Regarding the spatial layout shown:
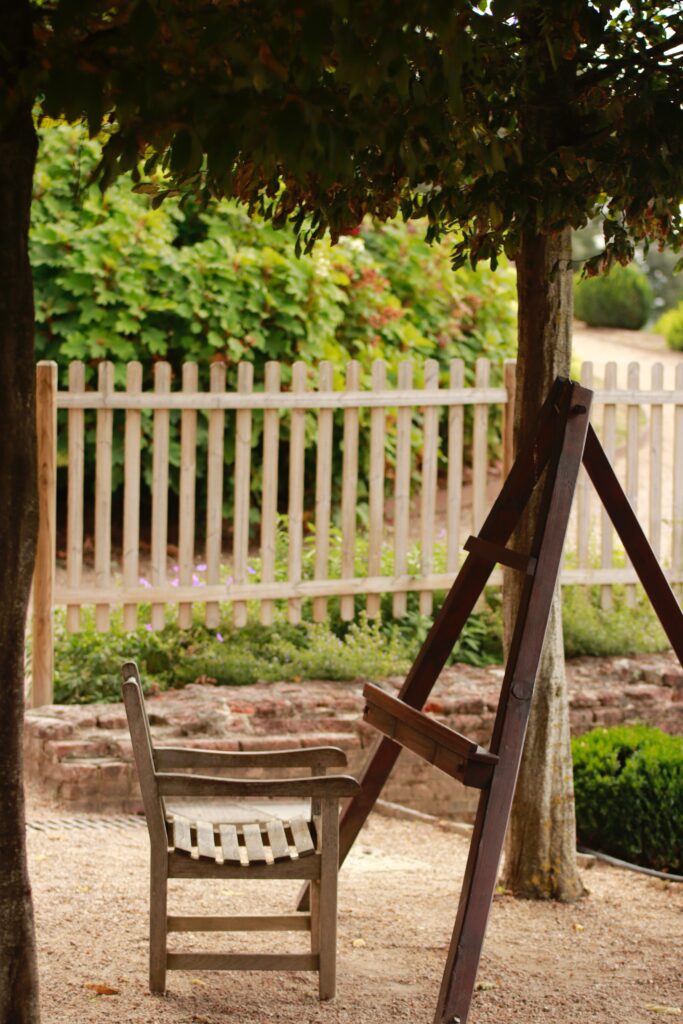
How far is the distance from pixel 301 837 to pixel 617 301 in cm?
1792

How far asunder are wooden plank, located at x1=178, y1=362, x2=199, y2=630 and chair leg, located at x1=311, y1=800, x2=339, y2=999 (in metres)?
3.59

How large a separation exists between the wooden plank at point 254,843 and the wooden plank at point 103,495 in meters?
3.21

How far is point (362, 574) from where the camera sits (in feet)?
26.6

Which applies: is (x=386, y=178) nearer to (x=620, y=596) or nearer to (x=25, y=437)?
(x=25, y=437)

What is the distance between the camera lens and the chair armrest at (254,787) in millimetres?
3643

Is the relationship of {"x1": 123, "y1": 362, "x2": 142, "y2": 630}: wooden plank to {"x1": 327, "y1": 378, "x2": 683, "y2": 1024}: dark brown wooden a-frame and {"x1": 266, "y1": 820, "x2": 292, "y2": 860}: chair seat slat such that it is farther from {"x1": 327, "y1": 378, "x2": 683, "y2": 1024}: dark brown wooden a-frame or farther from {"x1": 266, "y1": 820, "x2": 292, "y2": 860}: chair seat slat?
{"x1": 266, "y1": 820, "x2": 292, "y2": 860}: chair seat slat

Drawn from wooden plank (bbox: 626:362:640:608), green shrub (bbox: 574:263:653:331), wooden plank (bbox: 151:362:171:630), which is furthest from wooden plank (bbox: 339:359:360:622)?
green shrub (bbox: 574:263:653:331)

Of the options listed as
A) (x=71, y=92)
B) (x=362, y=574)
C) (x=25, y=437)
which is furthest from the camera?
(x=362, y=574)

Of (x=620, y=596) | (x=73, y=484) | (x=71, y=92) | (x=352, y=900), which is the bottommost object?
(x=352, y=900)

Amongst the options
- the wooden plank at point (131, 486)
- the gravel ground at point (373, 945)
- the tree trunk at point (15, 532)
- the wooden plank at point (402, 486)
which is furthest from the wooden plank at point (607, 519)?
the tree trunk at point (15, 532)

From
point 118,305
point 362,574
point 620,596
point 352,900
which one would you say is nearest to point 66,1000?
point 352,900

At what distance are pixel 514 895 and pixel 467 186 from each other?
9.05ft

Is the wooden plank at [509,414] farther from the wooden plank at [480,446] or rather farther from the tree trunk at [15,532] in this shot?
the tree trunk at [15,532]

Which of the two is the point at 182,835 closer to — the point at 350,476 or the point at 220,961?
the point at 220,961
